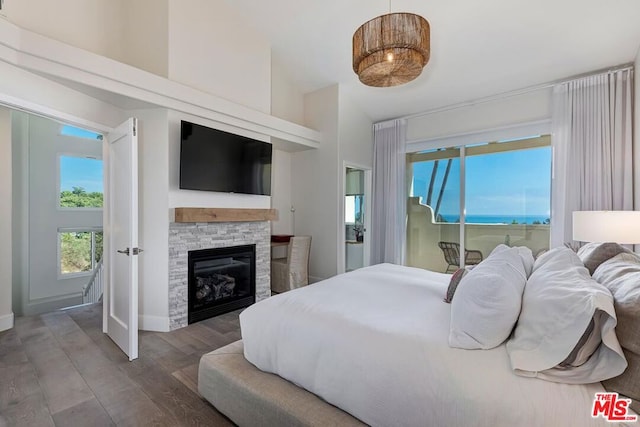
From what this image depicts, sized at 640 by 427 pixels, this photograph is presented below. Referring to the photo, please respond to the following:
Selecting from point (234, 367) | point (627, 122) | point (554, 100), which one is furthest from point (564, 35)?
point (234, 367)

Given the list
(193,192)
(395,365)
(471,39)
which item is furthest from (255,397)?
(471,39)

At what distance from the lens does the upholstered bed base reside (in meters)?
1.31

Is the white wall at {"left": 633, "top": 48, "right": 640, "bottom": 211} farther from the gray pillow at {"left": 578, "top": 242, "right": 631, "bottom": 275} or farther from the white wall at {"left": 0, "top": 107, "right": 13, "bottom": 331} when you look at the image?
the white wall at {"left": 0, "top": 107, "right": 13, "bottom": 331}

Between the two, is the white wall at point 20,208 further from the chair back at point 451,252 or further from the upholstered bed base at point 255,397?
the chair back at point 451,252

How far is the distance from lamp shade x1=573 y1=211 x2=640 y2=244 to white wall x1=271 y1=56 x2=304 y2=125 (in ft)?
13.2

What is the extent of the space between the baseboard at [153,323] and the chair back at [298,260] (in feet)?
5.56

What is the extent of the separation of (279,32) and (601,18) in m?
3.54

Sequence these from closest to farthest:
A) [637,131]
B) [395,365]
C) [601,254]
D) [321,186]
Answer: [395,365] < [601,254] < [637,131] < [321,186]

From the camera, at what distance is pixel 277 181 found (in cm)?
488

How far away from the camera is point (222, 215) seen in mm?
3303

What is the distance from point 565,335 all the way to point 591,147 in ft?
11.6

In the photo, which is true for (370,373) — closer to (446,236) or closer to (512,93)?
(446,236)

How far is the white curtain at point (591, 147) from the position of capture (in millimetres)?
3238

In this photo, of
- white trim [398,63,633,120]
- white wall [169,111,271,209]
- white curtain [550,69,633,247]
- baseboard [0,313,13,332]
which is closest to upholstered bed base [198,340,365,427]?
white wall [169,111,271,209]
